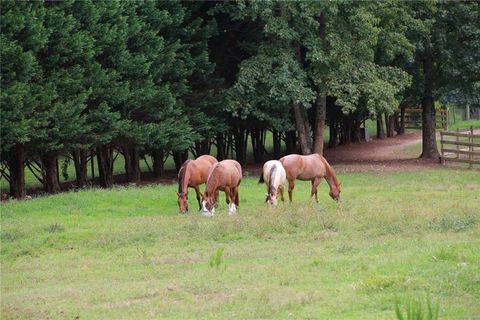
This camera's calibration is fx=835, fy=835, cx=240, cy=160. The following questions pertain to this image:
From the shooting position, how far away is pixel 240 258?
581 inches

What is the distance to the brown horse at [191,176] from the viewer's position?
68.1 feet

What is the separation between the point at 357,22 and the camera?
3225 centimetres

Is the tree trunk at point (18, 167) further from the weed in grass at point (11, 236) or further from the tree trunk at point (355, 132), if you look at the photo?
the tree trunk at point (355, 132)

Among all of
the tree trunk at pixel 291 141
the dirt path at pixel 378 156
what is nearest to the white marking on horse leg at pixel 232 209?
the dirt path at pixel 378 156

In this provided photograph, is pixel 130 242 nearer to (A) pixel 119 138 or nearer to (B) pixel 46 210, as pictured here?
(B) pixel 46 210

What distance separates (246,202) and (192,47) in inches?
484

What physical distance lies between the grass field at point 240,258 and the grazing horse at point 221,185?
399 millimetres

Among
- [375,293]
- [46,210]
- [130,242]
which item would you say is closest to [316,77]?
[46,210]

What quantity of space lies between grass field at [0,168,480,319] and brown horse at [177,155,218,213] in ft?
1.96

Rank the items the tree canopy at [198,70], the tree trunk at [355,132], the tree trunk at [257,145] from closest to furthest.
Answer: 1. the tree canopy at [198,70]
2. the tree trunk at [257,145]
3. the tree trunk at [355,132]

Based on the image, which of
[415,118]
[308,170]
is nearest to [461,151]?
[308,170]

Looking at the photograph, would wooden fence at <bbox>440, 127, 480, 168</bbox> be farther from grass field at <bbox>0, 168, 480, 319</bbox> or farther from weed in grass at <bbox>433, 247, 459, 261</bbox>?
weed in grass at <bbox>433, 247, 459, 261</bbox>

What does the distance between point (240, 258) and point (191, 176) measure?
281 inches

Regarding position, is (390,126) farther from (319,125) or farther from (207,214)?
(207,214)
